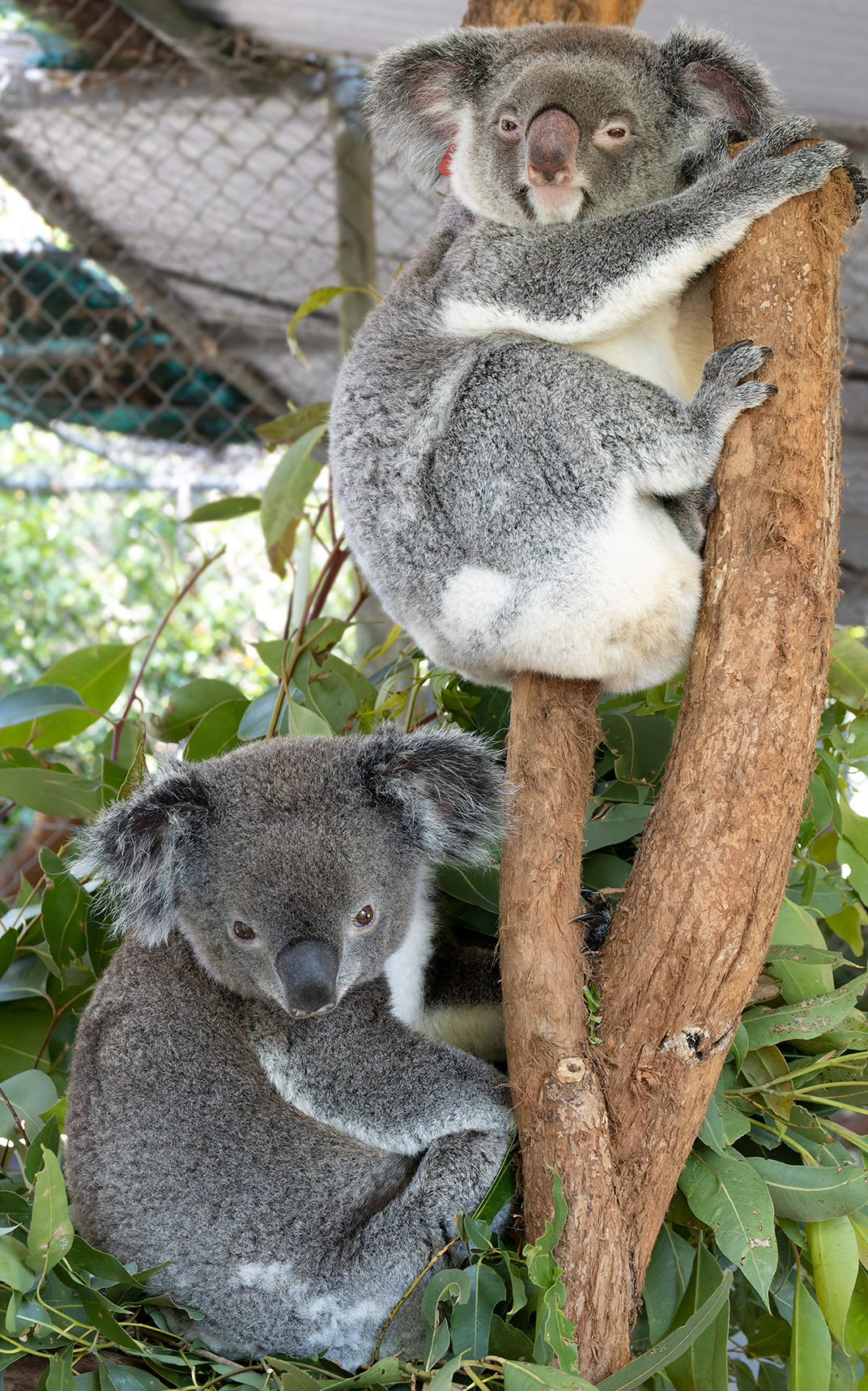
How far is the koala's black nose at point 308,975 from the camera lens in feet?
4.86

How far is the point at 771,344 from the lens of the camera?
5.02ft

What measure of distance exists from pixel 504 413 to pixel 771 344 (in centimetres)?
39

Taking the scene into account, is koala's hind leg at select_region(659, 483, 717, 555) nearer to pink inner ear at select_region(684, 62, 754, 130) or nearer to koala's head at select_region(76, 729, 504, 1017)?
koala's head at select_region(76, 729, 504, 1017)

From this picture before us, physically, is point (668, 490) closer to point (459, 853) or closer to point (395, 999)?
point (459, 853)

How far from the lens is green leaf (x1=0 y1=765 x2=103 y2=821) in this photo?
1.99 metres

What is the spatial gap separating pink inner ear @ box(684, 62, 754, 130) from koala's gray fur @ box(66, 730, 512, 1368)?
1.12 metres

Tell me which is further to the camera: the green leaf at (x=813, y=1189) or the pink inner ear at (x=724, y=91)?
the pink inner ear at (x=724, y=91)

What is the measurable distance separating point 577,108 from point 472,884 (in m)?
1.25

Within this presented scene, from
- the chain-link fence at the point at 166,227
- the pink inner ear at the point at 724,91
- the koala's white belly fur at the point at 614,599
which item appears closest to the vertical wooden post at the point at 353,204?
the chain-link fence at the point at 166,227

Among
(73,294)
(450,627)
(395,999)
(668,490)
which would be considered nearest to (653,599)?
(668,490)

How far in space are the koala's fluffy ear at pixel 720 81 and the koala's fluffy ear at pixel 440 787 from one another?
3.59ft

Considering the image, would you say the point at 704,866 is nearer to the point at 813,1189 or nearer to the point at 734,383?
the point at 813,1189

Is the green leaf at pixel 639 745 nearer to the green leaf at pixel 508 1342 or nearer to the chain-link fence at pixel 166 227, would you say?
the green leaf at pixel 508 1342

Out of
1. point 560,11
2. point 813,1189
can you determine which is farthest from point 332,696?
point 560,11
